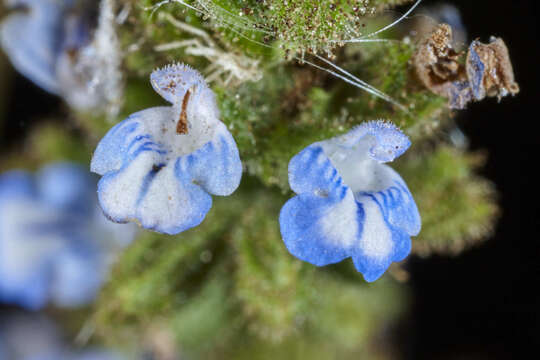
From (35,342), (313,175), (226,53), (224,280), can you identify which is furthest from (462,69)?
(35,342)

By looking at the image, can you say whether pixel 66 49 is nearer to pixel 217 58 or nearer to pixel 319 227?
pixel 217 58

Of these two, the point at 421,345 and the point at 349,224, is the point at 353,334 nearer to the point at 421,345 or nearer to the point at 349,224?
the point at 421,345

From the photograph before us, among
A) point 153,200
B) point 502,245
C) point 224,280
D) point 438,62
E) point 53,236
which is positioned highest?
point 438,62

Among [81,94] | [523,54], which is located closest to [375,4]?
[81,94]

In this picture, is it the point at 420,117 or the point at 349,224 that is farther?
the point at 420,117

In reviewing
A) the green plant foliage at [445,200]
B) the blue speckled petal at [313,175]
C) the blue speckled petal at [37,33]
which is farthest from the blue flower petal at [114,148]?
the green plant foliage at [445,200]

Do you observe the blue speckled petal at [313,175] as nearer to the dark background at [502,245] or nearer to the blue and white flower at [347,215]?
the blue and white flower at [347,215]
